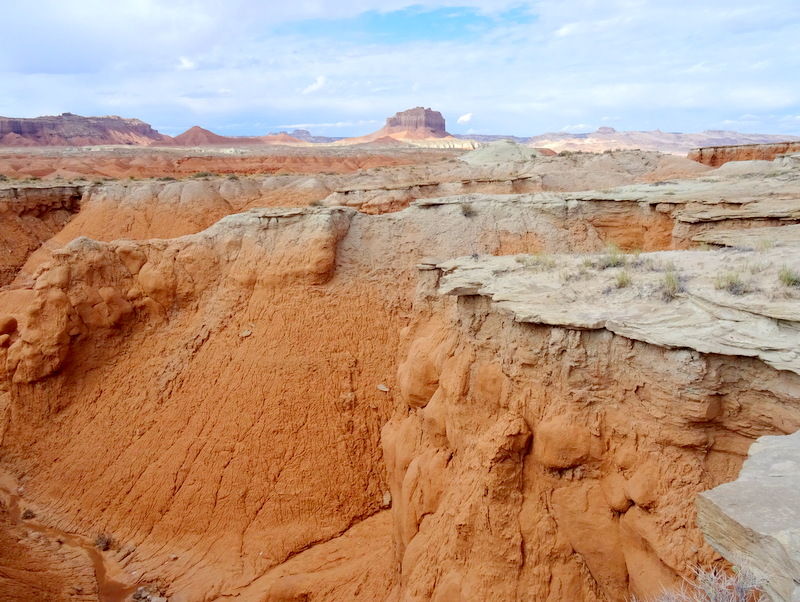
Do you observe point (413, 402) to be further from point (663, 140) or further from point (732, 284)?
point (663, 140)

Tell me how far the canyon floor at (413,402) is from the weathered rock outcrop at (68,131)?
89.2 meters

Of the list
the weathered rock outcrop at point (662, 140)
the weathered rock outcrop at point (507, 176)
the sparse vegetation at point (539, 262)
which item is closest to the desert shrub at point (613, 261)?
the sparse vegetation at point (539, 262)

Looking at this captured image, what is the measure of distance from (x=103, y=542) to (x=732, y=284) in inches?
419

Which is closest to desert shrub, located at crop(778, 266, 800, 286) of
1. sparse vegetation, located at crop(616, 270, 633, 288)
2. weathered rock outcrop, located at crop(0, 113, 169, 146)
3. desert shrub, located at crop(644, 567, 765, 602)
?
sparse vegetation, located at crop(616, 270, 633, 288)

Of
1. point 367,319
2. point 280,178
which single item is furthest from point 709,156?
point 367,319

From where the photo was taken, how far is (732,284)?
446cm

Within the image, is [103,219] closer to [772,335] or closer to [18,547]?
[18,547]

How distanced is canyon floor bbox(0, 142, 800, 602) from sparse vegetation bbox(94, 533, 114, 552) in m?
0.04

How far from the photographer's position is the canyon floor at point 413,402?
3.95 meters

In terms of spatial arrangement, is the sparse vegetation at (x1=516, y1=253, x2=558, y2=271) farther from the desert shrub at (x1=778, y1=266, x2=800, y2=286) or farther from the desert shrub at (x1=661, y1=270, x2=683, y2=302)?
the desert shrub at (x1=778, y1=266, x2=800, y2=286)

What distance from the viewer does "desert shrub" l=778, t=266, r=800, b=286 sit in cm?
430

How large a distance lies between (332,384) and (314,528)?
2.67 metres

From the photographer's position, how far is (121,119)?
107 meters

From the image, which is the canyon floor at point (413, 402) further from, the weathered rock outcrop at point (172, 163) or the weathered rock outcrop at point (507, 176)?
the weathered rock outcrop at point (172, 163)
